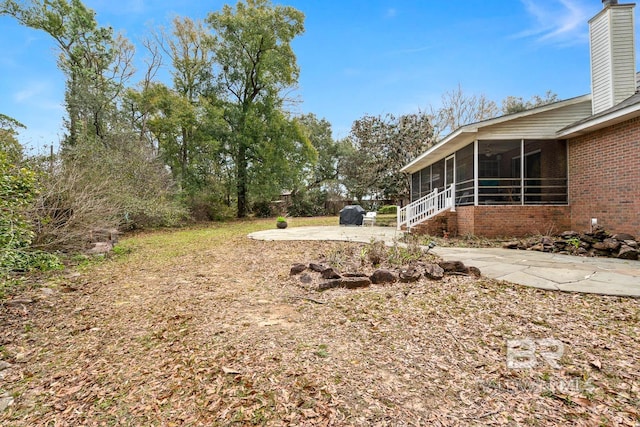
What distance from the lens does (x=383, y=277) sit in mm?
3922

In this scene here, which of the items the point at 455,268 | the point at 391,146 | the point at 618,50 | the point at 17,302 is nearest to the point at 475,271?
the point at 455,268

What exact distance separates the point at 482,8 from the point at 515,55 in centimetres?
492

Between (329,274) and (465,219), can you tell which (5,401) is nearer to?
(329,274)

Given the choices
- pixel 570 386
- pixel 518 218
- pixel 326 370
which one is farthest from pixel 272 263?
pixel 518 218

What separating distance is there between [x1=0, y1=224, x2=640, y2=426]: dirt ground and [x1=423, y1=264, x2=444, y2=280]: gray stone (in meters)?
0.12

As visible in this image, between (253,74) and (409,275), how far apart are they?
16.4 meters

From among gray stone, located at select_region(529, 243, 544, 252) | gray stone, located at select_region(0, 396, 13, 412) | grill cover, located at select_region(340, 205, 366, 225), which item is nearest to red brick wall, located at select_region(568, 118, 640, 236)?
gray stone, located at select_region(529, 243, 544, 252)

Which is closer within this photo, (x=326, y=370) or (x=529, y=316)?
(x=326, y=370)

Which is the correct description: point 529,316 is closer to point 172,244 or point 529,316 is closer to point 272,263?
point 272,263

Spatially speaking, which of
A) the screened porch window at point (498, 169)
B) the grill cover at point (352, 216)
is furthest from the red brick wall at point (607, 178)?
the grill cover at point (352, 216)

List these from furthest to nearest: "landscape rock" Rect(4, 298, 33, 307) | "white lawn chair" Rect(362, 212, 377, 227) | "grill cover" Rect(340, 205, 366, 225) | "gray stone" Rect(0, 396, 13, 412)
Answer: "grill cover" Rect(340, 205, 366, 225) < "white lawn chair" Rect(362, 212, 377, 227) < "landscape rock" Rect(4, 298, 33, 307) < "gray stone" Rect(0, 396, 13, 412)

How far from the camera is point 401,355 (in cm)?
220

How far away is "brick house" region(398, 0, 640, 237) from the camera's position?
627 cm

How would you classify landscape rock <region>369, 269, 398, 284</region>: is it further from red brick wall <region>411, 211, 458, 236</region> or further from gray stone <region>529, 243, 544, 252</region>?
red brick wall <region>411, 211, 458, 236</region>
